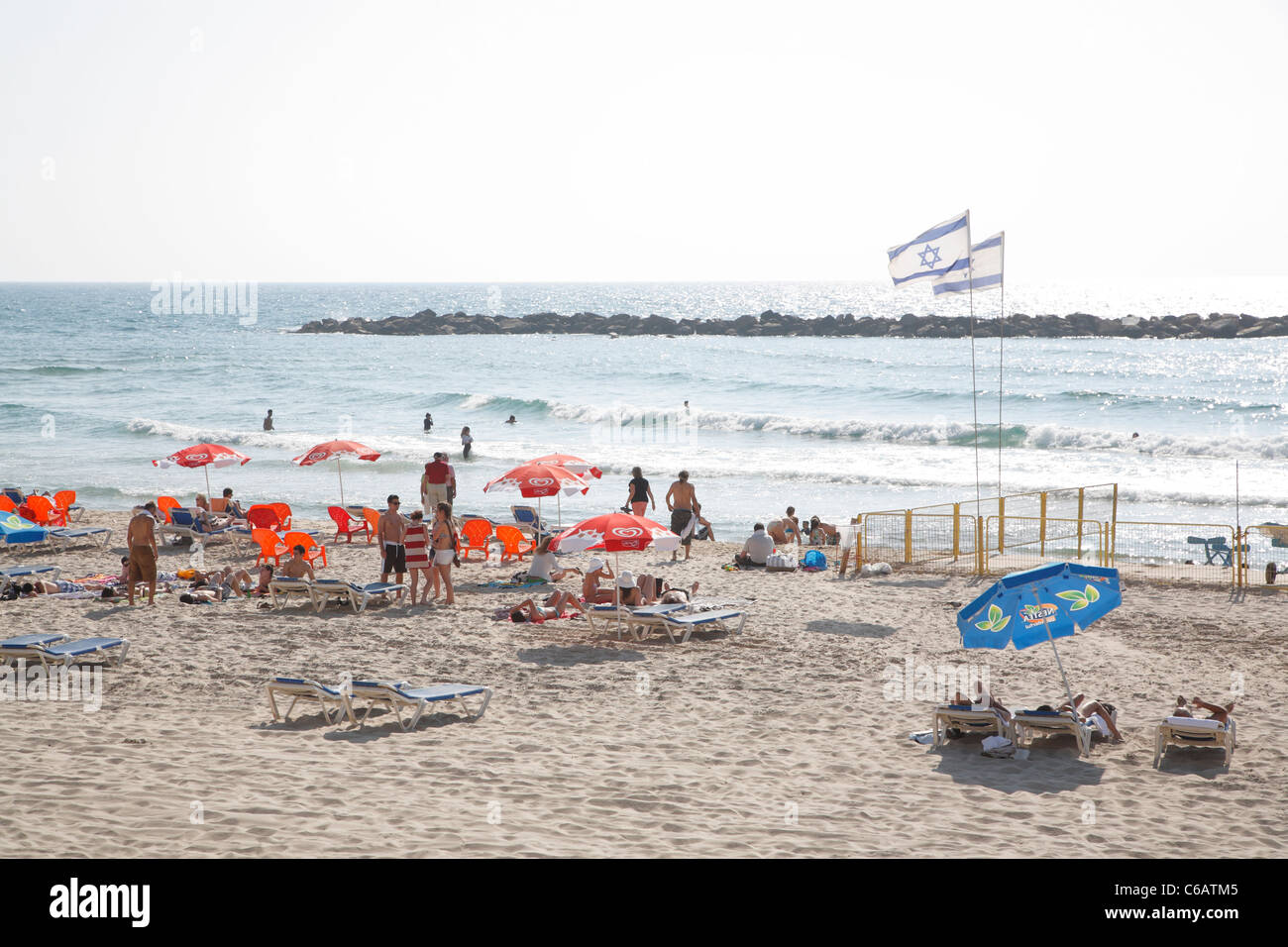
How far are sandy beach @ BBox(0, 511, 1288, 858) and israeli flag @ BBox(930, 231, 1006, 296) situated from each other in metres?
4.76

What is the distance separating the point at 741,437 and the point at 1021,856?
103 ft

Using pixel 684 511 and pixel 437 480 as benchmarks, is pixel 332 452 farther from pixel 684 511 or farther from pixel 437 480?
pixel 684 511

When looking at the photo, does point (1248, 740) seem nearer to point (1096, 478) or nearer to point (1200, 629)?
point (1200, 629)

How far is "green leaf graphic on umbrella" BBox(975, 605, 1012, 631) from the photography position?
7387mm

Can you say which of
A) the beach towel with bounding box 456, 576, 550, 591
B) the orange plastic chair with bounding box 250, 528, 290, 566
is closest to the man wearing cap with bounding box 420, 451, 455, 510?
the orange plastic chair with bounding box 250, 528, 290, 566

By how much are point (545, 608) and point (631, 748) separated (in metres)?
4.44

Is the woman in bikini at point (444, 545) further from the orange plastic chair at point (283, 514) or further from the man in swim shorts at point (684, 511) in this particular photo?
the orange plastic chair at point (283, 514)

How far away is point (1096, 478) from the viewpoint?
27609 millimetres

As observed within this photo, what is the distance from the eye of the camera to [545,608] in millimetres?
12016

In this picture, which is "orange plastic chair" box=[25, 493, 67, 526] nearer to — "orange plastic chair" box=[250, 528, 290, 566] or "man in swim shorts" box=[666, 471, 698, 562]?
"orange plastic chair" box=[250, 528, 290, 566]

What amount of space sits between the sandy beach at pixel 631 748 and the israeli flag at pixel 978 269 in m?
4.76

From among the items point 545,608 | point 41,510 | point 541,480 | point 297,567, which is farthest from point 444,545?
point 41,510
